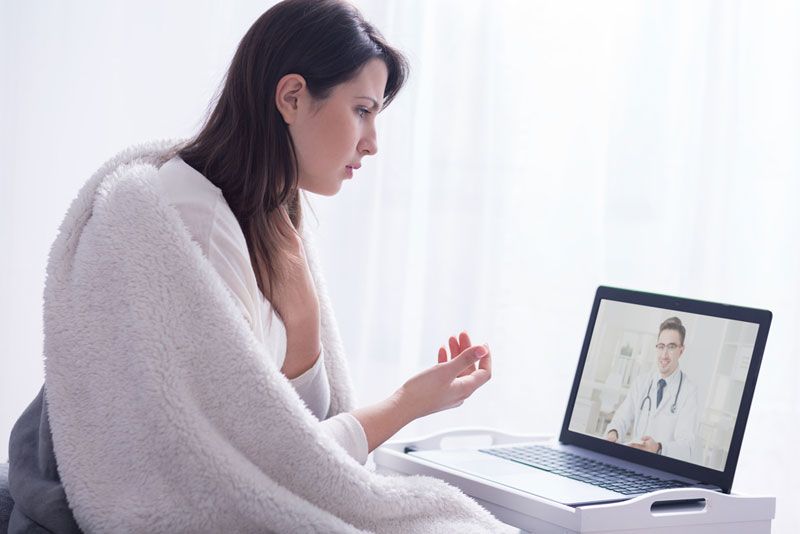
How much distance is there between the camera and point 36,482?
1.04 metres

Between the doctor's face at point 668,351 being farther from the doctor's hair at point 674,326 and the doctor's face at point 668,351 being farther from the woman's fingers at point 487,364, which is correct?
the woman's fingers at point 487,364

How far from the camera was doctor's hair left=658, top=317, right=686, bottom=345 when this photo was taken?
125 centimetres

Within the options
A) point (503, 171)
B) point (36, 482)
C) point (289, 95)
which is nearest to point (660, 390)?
point (289, 95)

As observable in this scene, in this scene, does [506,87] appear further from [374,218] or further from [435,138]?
[374,218]

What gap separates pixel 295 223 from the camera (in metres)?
1.41

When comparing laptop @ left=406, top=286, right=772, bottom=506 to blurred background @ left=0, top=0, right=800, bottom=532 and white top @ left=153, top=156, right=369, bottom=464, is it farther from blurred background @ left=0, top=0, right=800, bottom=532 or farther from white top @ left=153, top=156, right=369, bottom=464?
blurred background @ left=0, top=0, right=800, bottom=532

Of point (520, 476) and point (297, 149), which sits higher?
point (297, 149)

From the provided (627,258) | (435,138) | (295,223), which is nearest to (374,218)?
(435,138)

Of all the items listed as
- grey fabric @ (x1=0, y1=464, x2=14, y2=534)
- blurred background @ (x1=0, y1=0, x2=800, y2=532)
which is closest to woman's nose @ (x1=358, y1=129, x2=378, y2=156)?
grey fabric @ (x1=0, y1=464, x2=14, y2=534)

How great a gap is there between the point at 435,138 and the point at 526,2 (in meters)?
0.37

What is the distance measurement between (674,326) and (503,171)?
1.04 metres

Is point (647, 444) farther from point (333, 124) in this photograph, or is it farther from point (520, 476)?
point (333, 124)

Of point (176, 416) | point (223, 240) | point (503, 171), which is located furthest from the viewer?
point (503, 171)

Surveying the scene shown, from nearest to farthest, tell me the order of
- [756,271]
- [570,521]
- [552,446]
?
[570,521]
[552,446]
[756,271]
